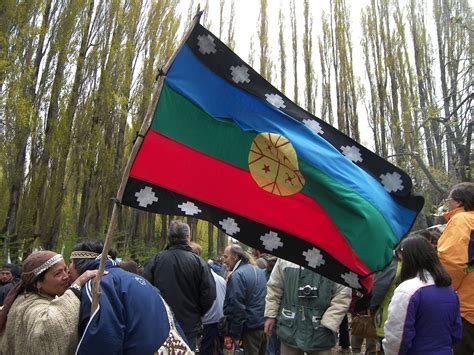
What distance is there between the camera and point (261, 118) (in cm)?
317

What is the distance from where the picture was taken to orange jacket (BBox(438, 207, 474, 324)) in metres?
3.78

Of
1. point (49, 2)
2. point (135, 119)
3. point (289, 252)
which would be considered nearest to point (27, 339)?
point (289, 252)

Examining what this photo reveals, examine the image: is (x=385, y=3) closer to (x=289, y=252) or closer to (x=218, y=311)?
(x=218, y=311)

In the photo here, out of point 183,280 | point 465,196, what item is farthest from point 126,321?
point 465,196

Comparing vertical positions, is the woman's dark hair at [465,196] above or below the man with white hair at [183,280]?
above

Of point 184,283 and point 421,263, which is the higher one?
point 421,263

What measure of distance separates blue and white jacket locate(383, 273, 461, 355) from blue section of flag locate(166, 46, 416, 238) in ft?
1.35

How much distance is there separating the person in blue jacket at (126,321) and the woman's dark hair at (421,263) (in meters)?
1.71

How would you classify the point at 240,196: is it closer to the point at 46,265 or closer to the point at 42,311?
the point at 46,265

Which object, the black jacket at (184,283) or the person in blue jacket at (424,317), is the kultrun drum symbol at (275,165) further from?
the black jacket at (184,283)

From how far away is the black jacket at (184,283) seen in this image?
478 centimetres

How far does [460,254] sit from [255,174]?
187cm

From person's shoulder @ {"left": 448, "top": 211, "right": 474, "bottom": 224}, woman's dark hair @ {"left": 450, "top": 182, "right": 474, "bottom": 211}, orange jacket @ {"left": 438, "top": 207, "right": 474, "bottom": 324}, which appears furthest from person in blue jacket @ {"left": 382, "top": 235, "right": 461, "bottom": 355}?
woman's dark hair @ {"left": 450, "top": 182, "right": 474, "bottom": 211}

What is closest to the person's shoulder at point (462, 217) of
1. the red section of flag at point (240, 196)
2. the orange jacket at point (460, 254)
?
the orange jacket at point (460, 254)
